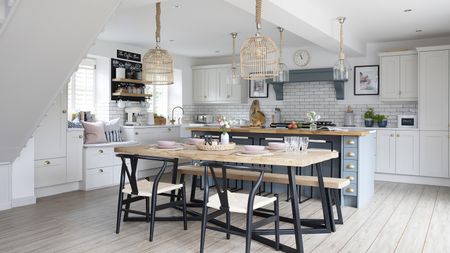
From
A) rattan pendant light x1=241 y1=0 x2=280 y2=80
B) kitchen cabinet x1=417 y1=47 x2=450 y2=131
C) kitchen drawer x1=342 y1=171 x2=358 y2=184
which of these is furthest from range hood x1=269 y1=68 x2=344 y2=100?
rattan pendant light x1=241 y1=0 x2=280 y2=80

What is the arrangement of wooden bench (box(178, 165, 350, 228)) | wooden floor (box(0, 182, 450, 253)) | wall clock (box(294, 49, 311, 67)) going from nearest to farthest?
wooden floor (box(0, 182, 450, 253)) < wooden bench (box(178, 165, 350, 228)) < wall clock (box(294, 49, 311, 67))

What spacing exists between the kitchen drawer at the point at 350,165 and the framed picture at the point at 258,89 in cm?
399

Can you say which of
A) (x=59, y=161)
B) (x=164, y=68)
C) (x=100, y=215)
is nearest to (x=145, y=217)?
(x=100, y=215)

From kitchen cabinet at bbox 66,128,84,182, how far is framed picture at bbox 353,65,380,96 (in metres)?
5.08

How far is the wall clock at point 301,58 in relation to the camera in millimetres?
8094

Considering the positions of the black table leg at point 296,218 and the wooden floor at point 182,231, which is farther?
the wooden floor at point 182,231

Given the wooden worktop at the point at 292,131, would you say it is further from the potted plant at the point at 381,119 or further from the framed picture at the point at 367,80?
the framed picture at the point at 367,80

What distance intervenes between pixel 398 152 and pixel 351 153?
243 centimetres

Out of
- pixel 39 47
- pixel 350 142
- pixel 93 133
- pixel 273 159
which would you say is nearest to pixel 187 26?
pixel 93 133

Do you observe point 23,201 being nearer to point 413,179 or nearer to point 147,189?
point 147,189

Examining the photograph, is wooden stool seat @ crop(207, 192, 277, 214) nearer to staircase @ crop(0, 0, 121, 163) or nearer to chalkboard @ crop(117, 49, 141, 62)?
staircase @ crop(0, 0, 121, 163)

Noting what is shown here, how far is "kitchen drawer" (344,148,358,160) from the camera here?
4902 millimetres

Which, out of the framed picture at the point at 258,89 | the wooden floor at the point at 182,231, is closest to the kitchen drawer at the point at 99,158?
the wooden floor at the point at 182,231

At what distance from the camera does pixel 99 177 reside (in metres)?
6.11
